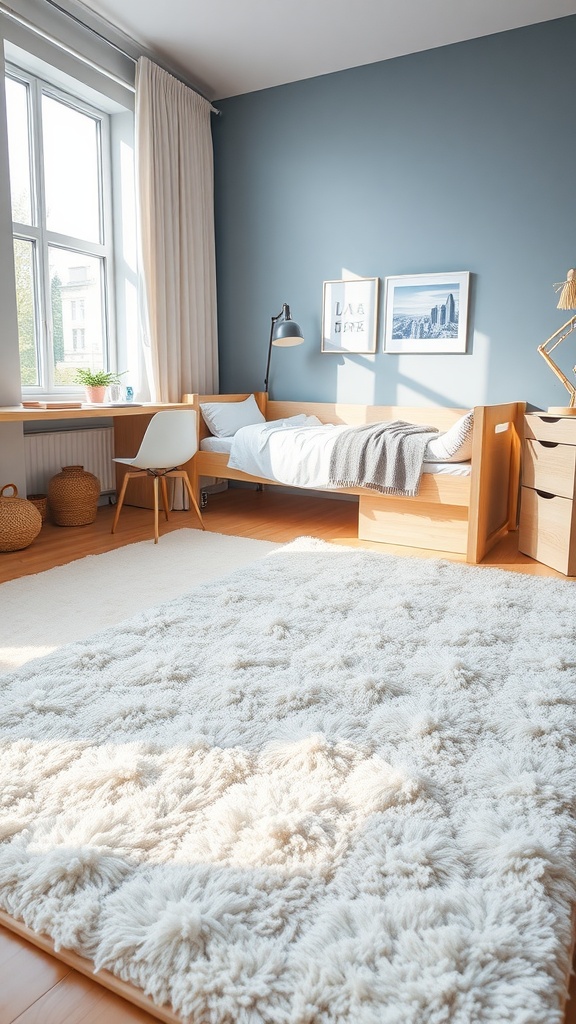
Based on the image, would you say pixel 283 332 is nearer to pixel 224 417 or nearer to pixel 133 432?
pixel 224 417

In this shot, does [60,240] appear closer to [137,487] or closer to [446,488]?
[137,487]

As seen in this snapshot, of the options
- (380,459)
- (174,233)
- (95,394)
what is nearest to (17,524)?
(95,394)

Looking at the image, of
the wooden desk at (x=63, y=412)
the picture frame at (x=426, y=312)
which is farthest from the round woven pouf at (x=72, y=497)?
the picture frame at (x=426, y=312)

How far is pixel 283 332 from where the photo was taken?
4309mm

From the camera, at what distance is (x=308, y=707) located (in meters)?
1.73

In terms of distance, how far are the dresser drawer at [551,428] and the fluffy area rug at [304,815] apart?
3.46 feet

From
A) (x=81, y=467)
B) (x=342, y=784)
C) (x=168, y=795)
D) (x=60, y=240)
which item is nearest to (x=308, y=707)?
(x=342, y=784)

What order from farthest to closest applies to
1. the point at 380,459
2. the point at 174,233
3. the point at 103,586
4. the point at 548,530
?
the point at 174,233, the point at 380,459, the point at 548,530, the point at 103,586

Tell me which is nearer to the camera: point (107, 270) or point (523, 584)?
point (523, 584)

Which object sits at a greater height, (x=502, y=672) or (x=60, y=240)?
(x=60, y=240)

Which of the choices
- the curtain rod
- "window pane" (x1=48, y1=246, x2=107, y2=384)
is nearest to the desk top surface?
"window pane" (x1=48, y1=246, x2=107, y2=384)

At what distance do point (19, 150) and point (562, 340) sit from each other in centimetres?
314

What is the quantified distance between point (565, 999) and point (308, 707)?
34.5 inches

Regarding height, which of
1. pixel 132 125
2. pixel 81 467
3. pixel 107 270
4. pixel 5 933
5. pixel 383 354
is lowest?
pixel 5 933
